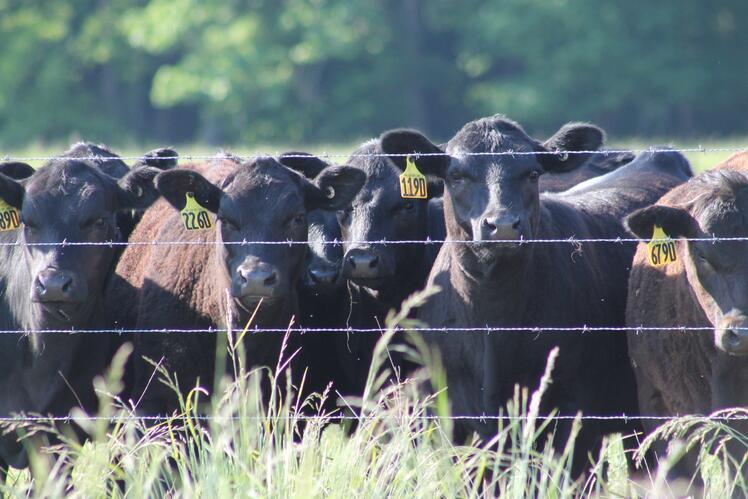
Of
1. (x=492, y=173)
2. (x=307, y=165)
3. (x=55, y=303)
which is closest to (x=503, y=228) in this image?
(x=492, y=173)

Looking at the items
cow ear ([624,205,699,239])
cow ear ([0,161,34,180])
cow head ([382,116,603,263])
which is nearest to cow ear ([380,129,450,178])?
cow head ([382,116,603,263])

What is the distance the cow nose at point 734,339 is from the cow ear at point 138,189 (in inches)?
131

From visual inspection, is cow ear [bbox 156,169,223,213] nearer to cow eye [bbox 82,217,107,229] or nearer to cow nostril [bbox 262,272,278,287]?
cow eye [bbox 82,217,107,229]

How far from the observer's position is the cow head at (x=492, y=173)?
6820 millimetres

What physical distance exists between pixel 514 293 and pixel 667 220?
1052 millimetres

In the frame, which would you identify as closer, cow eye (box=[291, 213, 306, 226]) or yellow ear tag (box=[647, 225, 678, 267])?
yellow ear tag (box=[647, 225, 678, 267])

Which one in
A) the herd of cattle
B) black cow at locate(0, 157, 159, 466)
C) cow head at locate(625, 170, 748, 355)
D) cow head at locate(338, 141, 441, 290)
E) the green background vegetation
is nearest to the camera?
cow head at locate(625, 170, 748, 355)

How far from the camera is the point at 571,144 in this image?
7770 mm

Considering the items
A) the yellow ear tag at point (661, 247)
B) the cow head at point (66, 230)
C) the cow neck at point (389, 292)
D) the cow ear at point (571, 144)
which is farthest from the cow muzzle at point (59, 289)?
the yellow ear tag at point (661, 247)

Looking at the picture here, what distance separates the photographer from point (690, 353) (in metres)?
6.66

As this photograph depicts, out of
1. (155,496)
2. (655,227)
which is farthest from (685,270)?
(155,496)

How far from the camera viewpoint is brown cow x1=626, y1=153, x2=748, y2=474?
6.25 m

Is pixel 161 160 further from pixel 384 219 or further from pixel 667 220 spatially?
pixel 667 220

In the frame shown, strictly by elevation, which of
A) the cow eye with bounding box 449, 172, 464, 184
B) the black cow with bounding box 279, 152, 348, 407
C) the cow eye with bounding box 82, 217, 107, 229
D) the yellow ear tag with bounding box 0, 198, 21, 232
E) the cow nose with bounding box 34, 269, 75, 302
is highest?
the cow eye with bounding box 449, 172, 464, 184
